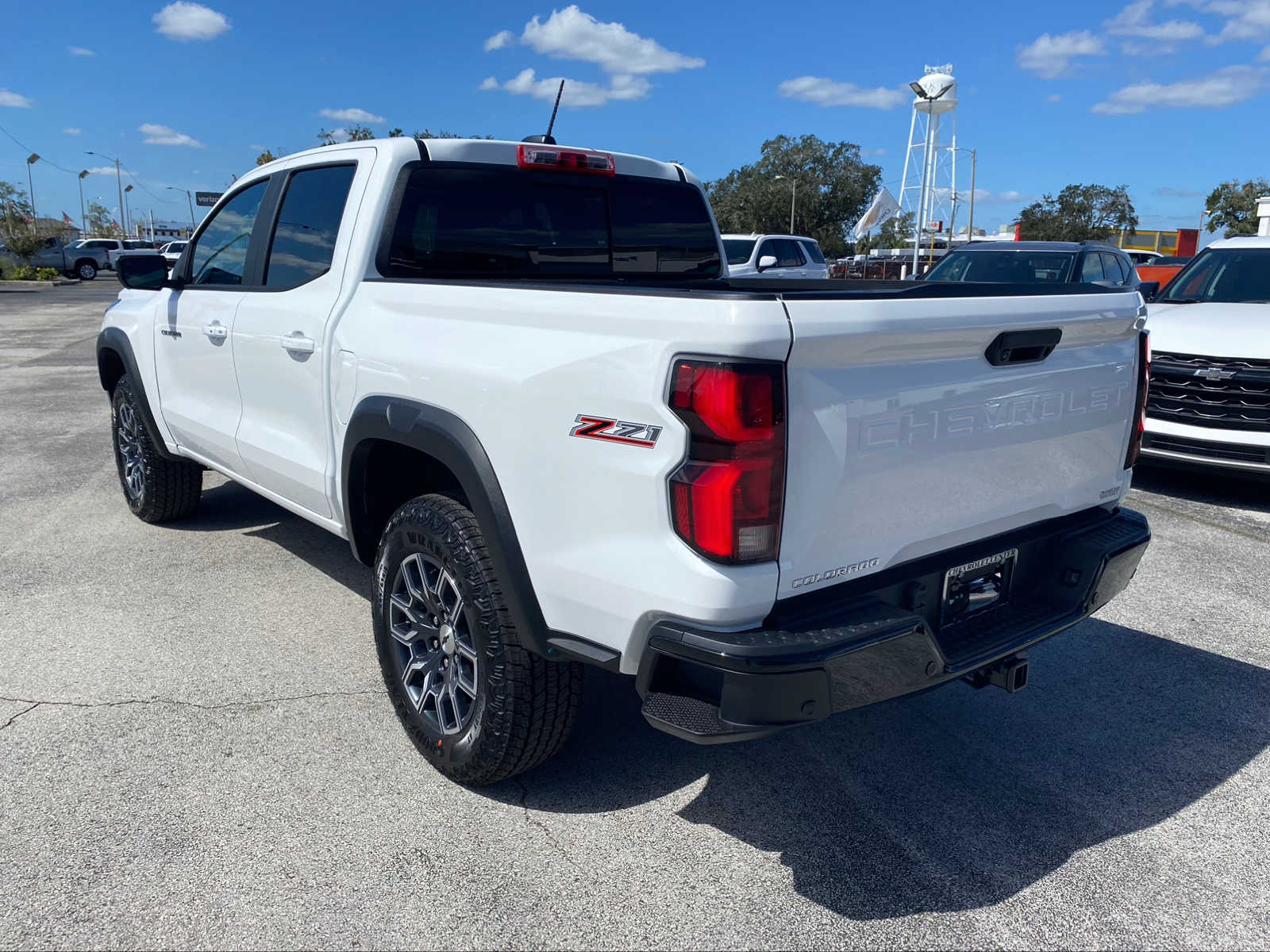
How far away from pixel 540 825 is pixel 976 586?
146cm

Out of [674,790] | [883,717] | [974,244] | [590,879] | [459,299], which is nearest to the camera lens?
[590,879]

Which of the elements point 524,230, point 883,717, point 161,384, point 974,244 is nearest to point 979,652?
point 883,717

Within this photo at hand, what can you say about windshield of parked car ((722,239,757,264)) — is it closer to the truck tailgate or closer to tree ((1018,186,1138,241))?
the truck tailgate

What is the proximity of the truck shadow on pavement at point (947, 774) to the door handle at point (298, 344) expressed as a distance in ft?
5.42

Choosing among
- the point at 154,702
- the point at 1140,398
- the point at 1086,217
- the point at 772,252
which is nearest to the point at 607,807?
the point at 154,702

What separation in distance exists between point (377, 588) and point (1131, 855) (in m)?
2.44

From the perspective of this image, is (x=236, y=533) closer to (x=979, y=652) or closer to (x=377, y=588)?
(x=377, y=588)

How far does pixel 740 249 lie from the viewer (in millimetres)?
16250

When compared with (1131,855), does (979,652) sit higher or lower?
higher

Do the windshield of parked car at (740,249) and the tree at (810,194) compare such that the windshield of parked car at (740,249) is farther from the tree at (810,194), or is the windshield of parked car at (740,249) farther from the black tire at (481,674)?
the tree at (810,194)

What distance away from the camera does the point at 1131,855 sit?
279 cm

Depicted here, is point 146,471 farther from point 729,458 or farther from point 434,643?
point 729,458

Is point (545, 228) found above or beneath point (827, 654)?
above

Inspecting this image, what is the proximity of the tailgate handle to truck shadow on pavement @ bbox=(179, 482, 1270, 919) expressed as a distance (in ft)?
4.41
